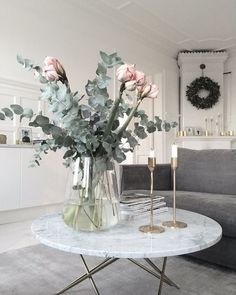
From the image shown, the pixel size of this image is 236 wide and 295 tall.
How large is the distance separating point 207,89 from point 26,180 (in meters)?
3.89

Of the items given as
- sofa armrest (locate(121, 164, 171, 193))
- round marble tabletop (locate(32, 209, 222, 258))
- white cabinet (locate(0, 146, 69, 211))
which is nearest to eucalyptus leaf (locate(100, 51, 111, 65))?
round marble tabletop (locate(32, 209, 222, 258))

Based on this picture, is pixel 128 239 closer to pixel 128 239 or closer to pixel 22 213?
pixel 128 239

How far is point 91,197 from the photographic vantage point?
112 centimetres

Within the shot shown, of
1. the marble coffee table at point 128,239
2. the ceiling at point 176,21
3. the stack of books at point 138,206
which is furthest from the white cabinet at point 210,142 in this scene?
the marble coffee table at point 128,239

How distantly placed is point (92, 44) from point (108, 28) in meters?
0.46

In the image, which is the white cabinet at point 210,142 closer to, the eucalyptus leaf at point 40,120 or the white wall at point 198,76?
the white wall at point 198,76

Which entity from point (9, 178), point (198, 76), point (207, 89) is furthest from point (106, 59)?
point (198, 76)

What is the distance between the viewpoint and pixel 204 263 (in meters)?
1.86

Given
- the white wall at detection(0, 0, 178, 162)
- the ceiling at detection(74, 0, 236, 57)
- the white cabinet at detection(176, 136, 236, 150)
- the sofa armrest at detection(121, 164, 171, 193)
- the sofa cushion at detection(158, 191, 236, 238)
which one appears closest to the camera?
the sofa cushion at detection(158, 191, 236, 238)

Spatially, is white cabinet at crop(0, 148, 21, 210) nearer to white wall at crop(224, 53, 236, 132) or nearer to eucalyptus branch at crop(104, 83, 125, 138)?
eucalyptus branch at crop(104, 83, 125, 138)

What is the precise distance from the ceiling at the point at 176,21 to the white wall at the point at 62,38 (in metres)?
0.18

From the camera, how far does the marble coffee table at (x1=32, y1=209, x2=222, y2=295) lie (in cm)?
91

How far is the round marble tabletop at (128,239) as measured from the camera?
3.01 ft

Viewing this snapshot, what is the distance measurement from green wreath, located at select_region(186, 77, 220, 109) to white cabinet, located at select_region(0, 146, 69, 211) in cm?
319
